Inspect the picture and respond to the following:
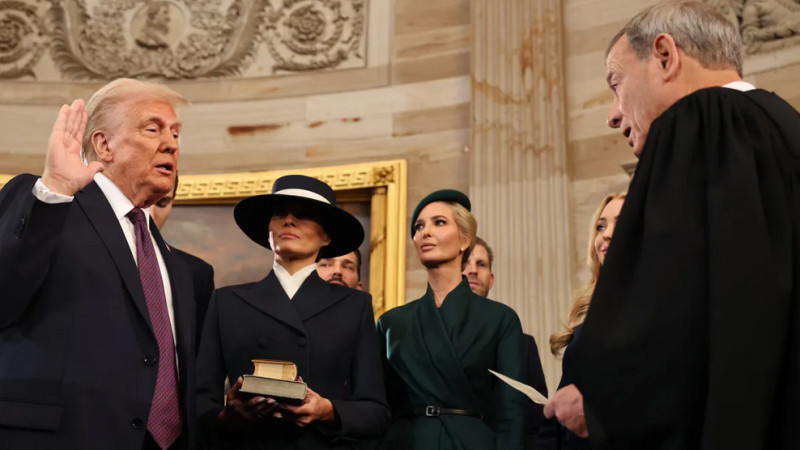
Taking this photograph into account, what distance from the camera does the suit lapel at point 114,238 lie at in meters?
2.66

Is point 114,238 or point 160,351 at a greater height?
point 114,238

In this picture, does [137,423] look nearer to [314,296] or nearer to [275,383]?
[275,383]

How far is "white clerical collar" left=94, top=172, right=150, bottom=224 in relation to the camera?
2.89 m

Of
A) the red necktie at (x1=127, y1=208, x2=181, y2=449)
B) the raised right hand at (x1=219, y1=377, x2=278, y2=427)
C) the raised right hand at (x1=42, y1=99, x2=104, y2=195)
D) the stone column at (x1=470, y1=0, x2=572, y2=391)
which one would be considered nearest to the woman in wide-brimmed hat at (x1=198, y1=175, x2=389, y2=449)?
the raised right hand at (x1=219, y1=377, x2=278, y2=427)

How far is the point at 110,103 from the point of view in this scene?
122 inches

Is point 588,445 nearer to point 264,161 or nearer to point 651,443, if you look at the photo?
point 651,443

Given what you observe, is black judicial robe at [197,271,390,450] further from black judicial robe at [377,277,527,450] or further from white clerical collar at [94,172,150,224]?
white clerical collar at [94,172,150,224]

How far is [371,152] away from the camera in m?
7.60

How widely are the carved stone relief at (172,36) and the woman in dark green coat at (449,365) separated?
456cm

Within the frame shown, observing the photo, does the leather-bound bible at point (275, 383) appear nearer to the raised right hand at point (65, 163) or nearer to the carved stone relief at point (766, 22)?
the raised right hand at point (65, 163)

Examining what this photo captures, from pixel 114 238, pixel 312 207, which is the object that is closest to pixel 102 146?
pixel 114 238

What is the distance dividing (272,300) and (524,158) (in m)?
3.92

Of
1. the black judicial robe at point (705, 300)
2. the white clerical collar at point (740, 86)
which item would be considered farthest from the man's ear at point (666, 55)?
the black judicial robe at point (705, 300)

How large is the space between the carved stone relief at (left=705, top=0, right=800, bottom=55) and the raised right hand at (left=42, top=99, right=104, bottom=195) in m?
5.07
